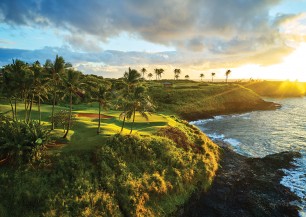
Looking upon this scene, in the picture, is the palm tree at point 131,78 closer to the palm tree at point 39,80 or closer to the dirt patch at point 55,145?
the palm tree at point 39,80

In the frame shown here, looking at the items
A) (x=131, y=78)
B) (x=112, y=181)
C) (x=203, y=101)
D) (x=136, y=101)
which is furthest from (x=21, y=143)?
(x=203, y=101)

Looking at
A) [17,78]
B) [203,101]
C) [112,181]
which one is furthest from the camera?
[203,101]

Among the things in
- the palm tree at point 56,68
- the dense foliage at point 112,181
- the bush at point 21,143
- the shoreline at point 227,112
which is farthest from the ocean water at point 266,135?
the palm tree at point 56,68

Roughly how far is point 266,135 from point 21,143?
6566cm

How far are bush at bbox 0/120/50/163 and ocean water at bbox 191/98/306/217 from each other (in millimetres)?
36308

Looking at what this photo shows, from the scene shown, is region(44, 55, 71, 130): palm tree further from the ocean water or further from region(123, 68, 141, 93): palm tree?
the ocean water

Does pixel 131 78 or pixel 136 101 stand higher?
pixel 131 78

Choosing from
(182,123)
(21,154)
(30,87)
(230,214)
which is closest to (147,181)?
(230,214)

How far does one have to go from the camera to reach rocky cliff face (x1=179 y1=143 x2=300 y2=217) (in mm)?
34469

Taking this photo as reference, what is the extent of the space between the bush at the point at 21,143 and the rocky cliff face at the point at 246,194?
21037mm

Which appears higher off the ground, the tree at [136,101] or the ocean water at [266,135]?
the tree at [136,101]

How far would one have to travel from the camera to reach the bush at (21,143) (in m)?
31.6

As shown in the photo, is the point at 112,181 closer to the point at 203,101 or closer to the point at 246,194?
the point at 246,194

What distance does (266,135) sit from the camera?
74.1m
